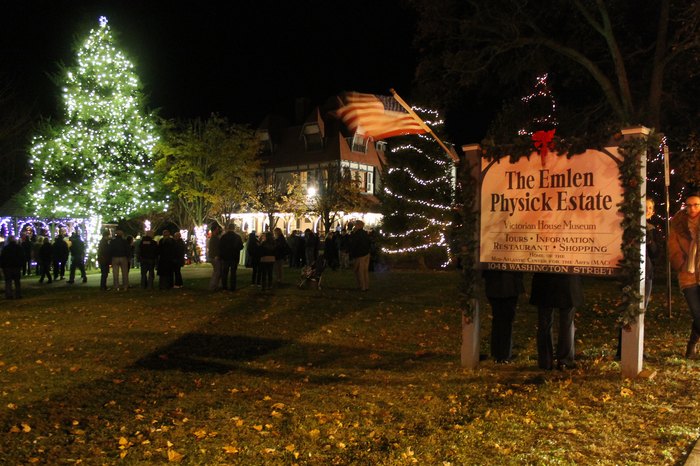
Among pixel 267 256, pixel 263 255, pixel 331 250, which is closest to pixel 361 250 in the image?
pixel 267 256

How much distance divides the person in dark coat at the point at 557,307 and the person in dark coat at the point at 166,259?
41.3 ft

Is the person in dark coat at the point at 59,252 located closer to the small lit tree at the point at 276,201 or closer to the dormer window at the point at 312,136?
the small lit tree at the point at 276,201

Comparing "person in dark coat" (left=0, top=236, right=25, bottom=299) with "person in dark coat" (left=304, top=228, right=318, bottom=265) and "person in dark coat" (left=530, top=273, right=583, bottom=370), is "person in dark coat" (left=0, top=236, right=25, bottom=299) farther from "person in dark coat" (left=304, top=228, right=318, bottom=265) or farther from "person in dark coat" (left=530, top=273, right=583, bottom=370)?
"person in dark coat" (left=530, top=273, right=583, bottom=370)

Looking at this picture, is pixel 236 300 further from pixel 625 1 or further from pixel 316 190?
pixel 316 190

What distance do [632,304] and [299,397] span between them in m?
3.86

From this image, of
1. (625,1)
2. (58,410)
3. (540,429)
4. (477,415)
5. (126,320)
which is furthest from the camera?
(625,1)

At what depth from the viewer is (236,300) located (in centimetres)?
1566

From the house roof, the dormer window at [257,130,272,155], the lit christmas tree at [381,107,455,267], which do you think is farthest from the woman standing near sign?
the dormer window at [257,130,272,155]

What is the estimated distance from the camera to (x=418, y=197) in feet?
94.1

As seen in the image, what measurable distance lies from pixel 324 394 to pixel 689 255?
5.01 metres

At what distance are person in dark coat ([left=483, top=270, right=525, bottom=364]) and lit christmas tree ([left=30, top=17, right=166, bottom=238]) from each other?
2634 centimetres

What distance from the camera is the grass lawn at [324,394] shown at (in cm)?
525

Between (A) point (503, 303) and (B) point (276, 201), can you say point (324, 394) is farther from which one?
(B) point (276, 201)

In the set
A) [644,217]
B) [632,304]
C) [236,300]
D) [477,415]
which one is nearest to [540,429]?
[477,415]
